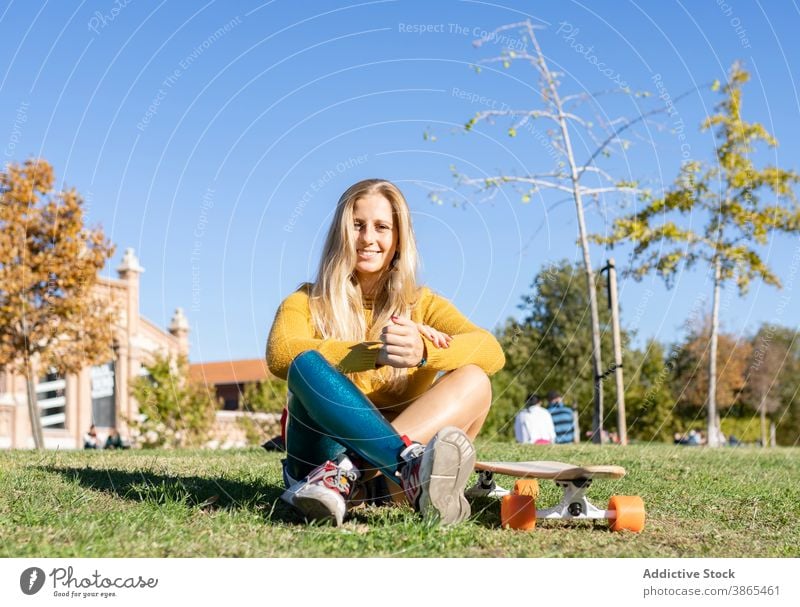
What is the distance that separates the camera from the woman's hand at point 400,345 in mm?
3996

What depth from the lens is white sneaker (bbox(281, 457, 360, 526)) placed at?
3826mm

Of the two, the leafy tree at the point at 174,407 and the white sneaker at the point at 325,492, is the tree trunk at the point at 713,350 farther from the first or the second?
the leafy tree at the point at 174,407

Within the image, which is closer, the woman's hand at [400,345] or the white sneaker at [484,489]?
the woman's hand at [400,345]

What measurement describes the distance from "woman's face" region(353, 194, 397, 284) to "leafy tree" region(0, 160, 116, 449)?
14.8 m

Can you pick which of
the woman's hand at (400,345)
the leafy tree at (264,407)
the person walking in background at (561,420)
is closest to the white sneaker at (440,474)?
the woman's hand at (400,345)

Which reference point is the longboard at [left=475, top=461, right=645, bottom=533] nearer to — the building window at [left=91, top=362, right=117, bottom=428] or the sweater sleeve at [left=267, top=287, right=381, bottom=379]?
the sweater sleeve at [left=267, top=287, right=381, bottom=379]

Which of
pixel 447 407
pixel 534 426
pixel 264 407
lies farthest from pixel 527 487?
pixel 264 407

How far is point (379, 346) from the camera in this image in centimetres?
411

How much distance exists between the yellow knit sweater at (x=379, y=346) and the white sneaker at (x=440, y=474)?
1.68 ft

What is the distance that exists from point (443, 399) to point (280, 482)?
1.86m

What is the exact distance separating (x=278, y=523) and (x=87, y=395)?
33424mm
